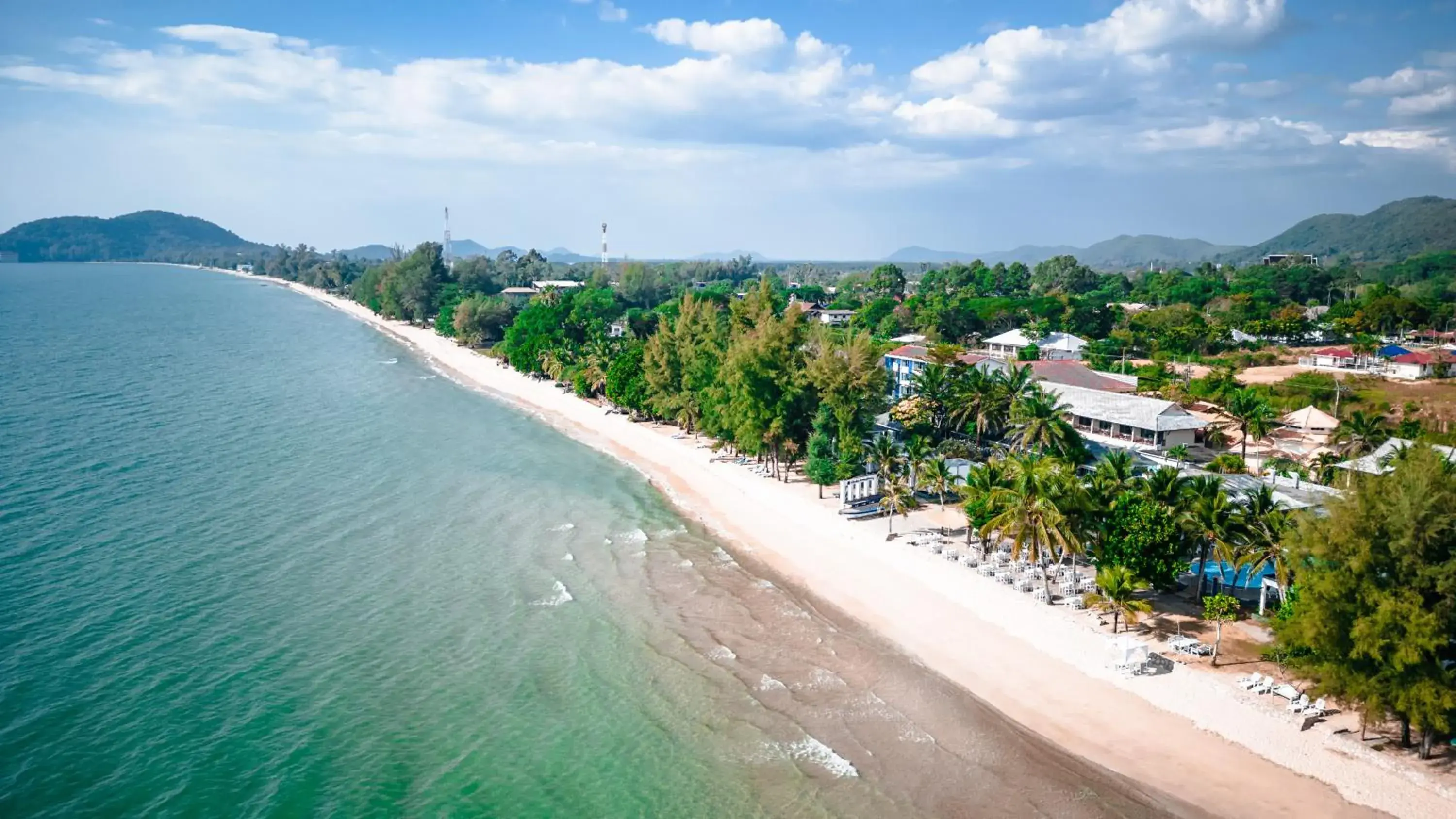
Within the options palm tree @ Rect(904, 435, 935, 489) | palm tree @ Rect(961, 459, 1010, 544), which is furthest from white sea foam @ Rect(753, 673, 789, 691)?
palm tree @ Rect(904, 435, 935, 489)

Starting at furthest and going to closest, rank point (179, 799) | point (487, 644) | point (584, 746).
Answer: point (487, 644)
point (584, 746)
point (179, 799)

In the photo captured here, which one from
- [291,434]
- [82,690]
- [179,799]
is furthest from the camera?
[291,434]

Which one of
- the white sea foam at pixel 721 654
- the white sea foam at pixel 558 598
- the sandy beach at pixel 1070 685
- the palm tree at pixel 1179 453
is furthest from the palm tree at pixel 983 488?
the white sea foam at pixel 558 598

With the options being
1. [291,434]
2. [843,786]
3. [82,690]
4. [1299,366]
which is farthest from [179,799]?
[1299,366]

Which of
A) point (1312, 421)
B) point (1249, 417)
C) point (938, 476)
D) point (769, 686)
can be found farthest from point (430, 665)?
point (1312, 421)

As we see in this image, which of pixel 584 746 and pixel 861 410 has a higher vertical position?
pixel 861 410

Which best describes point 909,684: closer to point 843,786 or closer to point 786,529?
point 843,786
